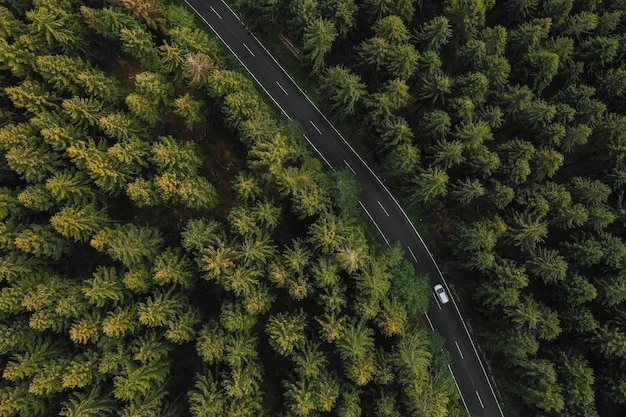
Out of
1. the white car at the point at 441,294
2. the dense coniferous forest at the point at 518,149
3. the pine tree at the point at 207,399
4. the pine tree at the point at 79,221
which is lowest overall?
the pine tree at the point at 207,399

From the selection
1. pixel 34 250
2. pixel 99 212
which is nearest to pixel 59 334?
pixel 34 250

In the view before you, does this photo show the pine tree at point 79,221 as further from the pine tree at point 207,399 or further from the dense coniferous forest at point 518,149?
the dense coniferous forest at point 518,149

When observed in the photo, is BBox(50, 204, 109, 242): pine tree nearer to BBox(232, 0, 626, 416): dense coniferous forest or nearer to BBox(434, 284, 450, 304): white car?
BBox(232, 0, 626, 416): dense coniferous forest

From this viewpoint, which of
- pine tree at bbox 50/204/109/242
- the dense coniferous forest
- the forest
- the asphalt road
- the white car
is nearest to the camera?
the forest

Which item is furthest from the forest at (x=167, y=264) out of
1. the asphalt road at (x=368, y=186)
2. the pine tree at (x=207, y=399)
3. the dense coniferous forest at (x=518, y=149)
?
the dense coniferous forest at (x=518, y=149)

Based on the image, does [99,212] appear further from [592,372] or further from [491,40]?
[592,372]

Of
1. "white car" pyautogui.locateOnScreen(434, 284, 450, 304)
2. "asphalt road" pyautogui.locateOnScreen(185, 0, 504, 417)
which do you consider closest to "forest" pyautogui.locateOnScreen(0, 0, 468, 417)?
"white car" pyautogui.locateOnScreen(434, 284, 450, 304)
